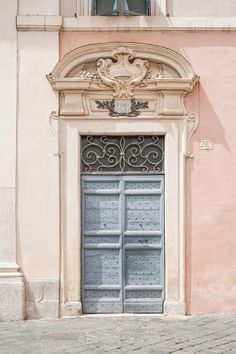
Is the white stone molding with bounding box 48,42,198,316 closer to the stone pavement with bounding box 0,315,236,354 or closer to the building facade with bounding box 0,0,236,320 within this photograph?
the building facade with bounding box 0,0,236,320

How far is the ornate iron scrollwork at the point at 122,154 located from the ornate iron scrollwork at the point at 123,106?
356 millimetres

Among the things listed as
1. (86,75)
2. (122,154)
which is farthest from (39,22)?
(122,154)

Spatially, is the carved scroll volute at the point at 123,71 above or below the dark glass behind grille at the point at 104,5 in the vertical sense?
below

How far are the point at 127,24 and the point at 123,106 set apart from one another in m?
1.19

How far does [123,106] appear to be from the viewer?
916 centimetres

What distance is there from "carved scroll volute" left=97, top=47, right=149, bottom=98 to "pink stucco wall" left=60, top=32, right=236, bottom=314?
0.99 feet

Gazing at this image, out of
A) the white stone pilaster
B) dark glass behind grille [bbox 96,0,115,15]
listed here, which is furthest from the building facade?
dark glass behind grille [bbox 96,0,115,15]

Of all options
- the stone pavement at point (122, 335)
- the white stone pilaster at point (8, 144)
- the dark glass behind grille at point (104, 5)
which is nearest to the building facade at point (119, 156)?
the white stone pilaster at point (8, 144)

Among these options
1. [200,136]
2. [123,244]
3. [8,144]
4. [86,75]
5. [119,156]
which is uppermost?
[86,75]

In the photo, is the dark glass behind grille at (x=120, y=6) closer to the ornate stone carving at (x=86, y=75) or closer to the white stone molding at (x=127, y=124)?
the white stone molding at (x=127, y=124)

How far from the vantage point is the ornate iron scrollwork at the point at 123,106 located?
30.0ft

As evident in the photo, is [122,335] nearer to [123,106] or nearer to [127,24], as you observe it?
[123,106]

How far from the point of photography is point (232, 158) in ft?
30.1

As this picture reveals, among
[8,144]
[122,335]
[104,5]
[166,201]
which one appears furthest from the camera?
[104,5]
